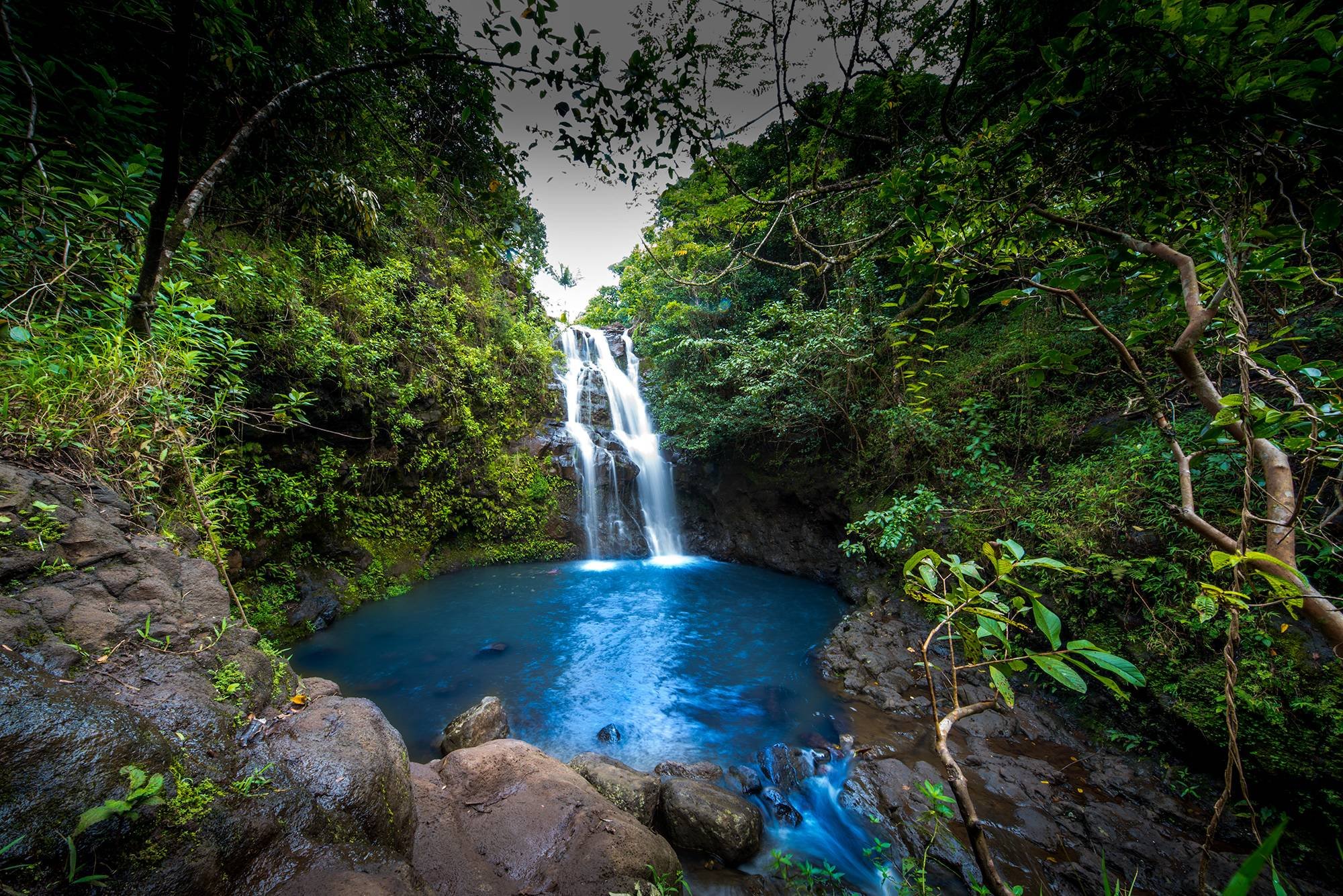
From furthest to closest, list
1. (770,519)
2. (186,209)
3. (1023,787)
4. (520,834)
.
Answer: (770,519)
(1023,787)
(186,209)
(520,834)

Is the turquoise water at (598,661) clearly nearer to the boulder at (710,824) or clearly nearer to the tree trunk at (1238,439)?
the boulder at (710,824)

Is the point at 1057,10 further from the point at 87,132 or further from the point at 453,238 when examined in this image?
the point at 87,132

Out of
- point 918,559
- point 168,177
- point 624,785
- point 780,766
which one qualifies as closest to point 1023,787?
point 780,766

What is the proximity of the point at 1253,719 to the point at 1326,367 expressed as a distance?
129 inches

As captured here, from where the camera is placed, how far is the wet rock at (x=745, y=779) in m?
3.90

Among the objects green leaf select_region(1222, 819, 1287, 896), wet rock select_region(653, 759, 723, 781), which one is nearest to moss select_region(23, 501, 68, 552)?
green leaf select_region(1222, 819, 1287, 896)

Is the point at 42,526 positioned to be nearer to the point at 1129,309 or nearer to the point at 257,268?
the point at 257,268

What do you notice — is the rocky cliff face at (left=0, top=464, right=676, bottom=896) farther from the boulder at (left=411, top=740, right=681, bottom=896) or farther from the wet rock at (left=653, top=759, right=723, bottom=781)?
the wet rock at (left=653, top=759, right=723, bottom=781)

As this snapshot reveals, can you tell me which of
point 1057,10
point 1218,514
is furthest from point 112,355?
point 1218,514

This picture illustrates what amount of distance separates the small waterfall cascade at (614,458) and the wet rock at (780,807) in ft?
24.7

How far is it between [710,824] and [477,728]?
2.15m

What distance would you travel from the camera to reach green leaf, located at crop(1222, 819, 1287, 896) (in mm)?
485

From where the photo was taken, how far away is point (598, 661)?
6.16m

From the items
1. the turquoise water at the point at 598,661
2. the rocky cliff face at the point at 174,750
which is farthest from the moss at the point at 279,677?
the turquoise water at the point at 598,661
